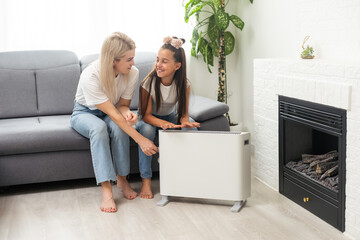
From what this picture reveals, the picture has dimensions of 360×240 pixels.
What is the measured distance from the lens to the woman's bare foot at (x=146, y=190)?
109 inches

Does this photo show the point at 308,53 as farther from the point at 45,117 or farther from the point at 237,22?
the point at 45,117

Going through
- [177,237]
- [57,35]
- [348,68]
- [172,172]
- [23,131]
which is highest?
[57,35]

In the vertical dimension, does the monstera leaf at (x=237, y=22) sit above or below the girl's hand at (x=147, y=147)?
above

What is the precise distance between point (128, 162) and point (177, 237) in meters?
0.73

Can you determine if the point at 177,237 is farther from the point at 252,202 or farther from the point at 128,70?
the point at 128,70

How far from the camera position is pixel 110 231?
2.29 m

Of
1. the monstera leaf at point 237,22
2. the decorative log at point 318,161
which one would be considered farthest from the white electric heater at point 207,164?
the monstera leaf at point 237,22

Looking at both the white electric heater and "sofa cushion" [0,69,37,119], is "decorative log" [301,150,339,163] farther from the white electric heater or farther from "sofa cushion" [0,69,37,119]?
"sofa cushion" [0,69,37,119]

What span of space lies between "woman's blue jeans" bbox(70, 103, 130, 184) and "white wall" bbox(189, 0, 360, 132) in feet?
4.01

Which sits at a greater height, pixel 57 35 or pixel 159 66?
pixel 57 35

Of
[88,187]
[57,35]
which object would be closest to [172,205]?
[88,187]

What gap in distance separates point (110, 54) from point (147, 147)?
555mm

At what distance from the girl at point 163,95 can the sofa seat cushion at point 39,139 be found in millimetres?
385

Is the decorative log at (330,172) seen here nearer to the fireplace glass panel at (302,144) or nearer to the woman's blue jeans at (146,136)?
the fireplace glass panel at (302,144)
